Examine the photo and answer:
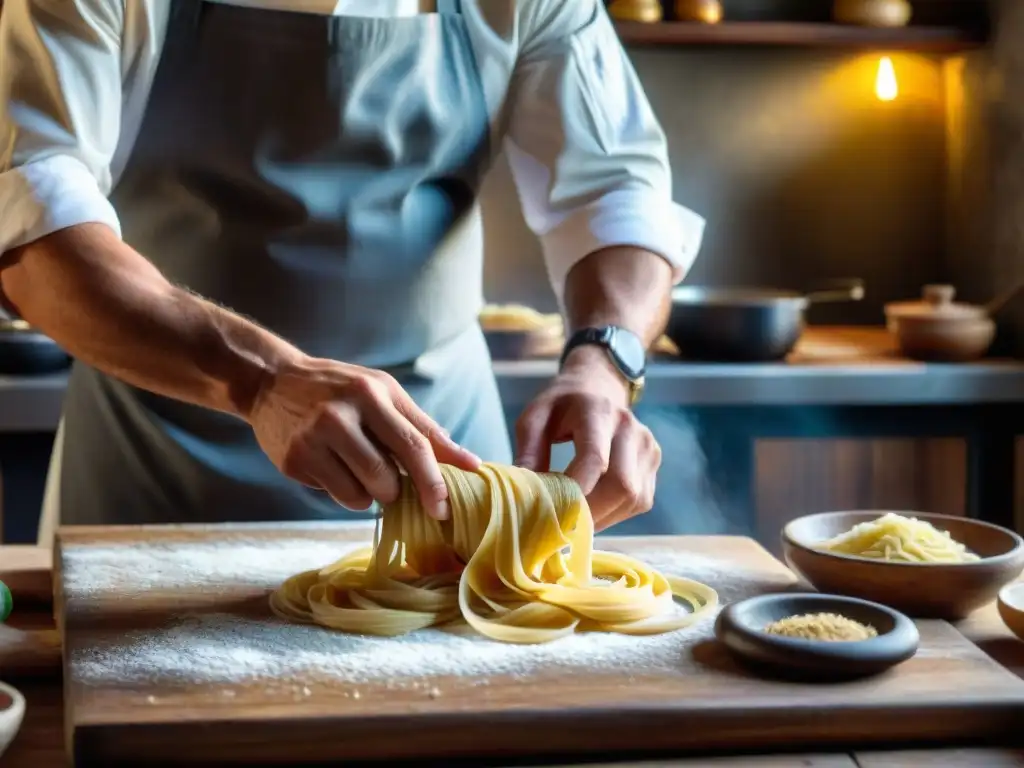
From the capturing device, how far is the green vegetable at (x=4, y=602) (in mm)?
1571

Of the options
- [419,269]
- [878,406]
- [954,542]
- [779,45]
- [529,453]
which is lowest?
[878,406]

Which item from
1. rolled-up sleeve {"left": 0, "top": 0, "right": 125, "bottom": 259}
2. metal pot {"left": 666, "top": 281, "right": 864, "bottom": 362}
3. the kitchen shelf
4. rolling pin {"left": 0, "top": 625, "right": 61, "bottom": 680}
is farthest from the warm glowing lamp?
rolling pin {"left": 0, "top": 625, "right": 61, "bottom": 680}

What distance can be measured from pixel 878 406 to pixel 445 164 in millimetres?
1832

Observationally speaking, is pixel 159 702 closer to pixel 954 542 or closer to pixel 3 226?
pixel 3 226

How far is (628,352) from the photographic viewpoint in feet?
6.26

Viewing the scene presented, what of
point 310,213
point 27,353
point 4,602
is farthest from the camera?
point 27,353

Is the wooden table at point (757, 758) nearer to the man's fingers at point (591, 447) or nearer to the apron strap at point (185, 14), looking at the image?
the man's fingers at point (591, 447)

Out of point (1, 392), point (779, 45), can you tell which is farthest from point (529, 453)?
point (779, 45)

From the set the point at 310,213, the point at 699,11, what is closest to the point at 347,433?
the point at 310,213

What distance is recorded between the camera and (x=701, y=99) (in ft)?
13.8

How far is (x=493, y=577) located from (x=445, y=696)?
1.13ft

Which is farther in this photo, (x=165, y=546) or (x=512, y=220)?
(x=512, y=220)

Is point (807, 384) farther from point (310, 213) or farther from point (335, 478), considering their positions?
point (335, 478)

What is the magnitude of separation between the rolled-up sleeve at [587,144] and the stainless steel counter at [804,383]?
4.02 feet
